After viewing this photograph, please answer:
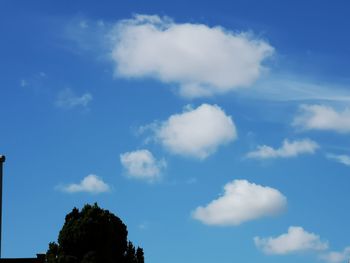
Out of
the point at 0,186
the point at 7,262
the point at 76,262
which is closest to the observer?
the point at 0,186

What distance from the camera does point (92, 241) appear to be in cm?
5088

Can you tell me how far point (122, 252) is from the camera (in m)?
52.2

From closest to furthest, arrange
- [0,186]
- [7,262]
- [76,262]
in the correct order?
[0,186], [76,262], [7,262]

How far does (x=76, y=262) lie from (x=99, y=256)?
1767 millimetres

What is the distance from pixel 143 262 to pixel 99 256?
3944mm

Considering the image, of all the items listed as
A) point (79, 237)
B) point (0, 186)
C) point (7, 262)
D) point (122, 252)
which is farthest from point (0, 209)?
point (7, 262)

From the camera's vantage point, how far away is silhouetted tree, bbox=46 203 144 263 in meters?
50.2

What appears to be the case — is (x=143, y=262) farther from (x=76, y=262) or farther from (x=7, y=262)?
(x=7, y=262)

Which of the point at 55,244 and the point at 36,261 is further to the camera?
the point at 36,261

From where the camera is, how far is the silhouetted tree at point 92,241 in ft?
165

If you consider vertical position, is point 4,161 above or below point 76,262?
above

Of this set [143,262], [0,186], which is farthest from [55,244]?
[0,186]

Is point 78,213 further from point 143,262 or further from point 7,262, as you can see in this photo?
point 7,262

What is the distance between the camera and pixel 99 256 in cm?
5006
